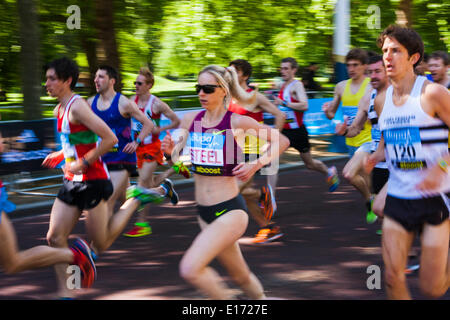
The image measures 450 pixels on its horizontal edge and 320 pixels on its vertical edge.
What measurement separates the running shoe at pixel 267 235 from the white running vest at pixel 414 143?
3393 mm

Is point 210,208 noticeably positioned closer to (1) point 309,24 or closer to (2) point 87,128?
(2) point 87,128

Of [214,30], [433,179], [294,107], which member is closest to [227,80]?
[433,179]

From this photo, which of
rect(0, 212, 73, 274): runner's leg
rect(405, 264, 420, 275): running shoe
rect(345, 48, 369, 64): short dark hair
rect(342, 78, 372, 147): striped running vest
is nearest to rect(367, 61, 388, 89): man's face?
rect(342, 78, 372, 147): striped running vest

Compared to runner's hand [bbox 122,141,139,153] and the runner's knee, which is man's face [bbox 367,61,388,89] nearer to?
runner's hand [bbox 122,141,139,153]

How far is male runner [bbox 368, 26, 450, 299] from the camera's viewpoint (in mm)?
4074

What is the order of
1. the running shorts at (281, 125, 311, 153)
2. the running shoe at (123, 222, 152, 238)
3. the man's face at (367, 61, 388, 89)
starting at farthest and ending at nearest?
the running shorts at (281, 125, 311, 153)
the running shoe at (123, 222, 152, 238)
the man's face at (367, 61, 388, 89)

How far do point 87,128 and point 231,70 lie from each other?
1.27 metres

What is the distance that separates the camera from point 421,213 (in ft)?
13.4

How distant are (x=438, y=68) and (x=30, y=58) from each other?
8023 millimetres

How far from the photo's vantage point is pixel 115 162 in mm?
7008

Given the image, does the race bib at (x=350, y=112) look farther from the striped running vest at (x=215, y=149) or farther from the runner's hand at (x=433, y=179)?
the runner's hand at (x=433, y=179)

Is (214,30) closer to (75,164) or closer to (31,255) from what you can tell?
(75,164)

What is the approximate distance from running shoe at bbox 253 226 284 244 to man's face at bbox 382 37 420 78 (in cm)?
365

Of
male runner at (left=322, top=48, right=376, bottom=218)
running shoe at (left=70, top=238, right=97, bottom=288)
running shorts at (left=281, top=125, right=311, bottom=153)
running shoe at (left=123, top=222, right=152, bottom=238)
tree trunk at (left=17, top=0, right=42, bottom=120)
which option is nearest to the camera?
running shoe at (left=70, top=238, right=97, bottom=288)
